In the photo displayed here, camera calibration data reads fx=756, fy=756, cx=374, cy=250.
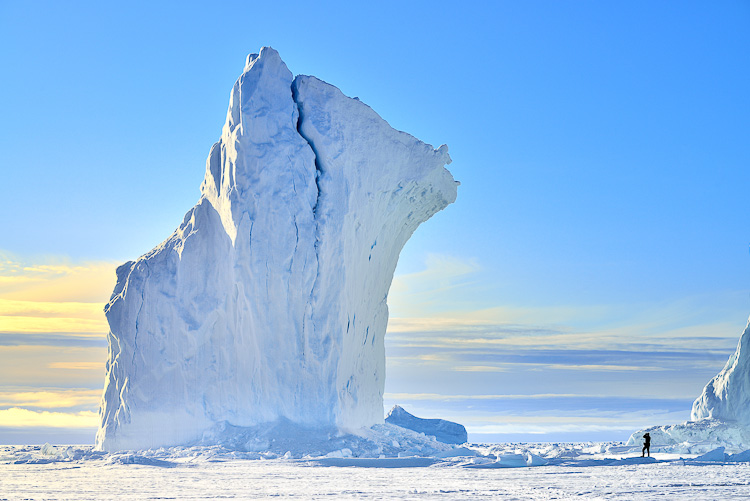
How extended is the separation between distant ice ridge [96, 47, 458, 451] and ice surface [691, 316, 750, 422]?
38.8 ft

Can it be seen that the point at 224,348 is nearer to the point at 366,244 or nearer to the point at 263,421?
the point at 263,421

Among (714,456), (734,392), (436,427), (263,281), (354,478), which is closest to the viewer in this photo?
(354,478)

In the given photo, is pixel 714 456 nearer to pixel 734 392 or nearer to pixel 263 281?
pixel 734 392

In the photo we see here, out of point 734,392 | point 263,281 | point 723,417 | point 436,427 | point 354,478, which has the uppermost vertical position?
point 263,281

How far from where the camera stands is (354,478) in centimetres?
1319

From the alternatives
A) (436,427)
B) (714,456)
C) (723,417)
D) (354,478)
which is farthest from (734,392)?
(354,478)

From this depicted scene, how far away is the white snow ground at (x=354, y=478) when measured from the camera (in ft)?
34.2

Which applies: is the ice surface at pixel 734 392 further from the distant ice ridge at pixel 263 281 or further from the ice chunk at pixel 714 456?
the distant ice ridge at pixel 263 281

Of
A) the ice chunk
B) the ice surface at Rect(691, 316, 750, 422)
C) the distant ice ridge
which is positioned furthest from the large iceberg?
the distant ice ridge

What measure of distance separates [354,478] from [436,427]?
16769 millimetres

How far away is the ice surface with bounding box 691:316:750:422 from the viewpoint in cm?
2456

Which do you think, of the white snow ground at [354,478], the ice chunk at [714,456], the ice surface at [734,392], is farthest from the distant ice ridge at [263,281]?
the ice surface at [734,392]

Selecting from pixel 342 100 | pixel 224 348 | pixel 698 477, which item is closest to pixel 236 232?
pixel 224 348

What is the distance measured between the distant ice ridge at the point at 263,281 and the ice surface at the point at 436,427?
6612 mm
